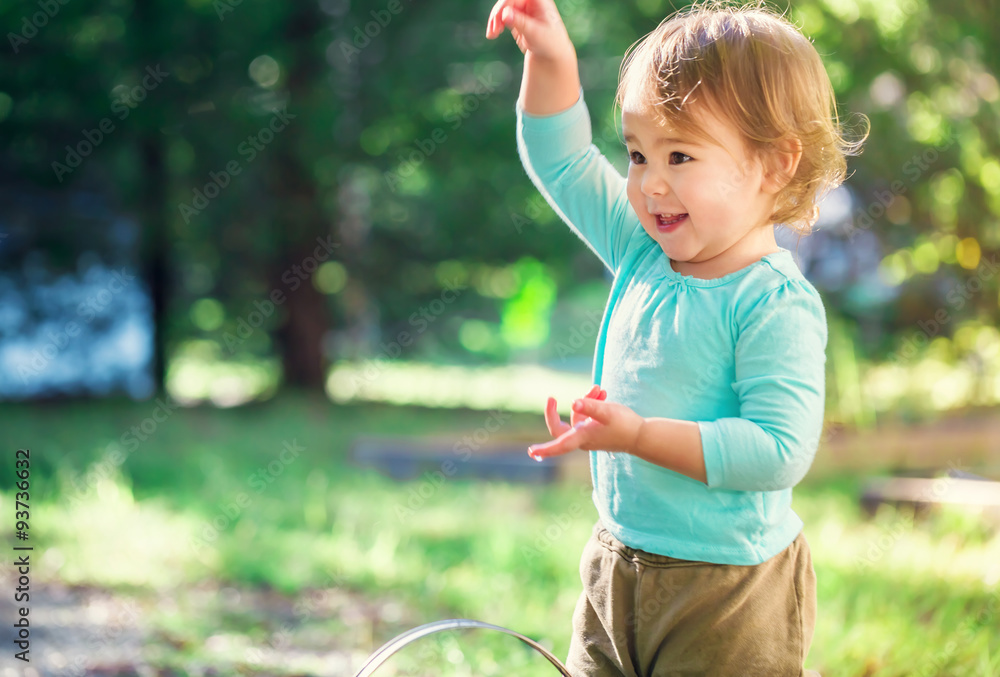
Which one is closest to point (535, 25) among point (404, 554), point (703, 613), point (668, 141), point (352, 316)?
point (668, 141)

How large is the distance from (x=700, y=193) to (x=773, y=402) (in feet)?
1.08

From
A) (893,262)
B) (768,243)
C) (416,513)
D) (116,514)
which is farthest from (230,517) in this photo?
(893,262)

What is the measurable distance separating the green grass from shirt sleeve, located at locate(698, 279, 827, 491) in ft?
4.88

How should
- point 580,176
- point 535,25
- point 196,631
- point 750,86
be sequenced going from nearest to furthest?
point 750,86 < point 535,25 < point 580,176 < point 196,631

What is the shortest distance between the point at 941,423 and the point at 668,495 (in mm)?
5230

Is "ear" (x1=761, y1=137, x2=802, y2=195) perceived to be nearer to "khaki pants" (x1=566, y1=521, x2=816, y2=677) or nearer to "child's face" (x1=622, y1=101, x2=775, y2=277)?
"child's face" (x1=622, y1=101, x2=775, y2=277)

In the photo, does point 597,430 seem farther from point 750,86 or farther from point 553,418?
point 750,86

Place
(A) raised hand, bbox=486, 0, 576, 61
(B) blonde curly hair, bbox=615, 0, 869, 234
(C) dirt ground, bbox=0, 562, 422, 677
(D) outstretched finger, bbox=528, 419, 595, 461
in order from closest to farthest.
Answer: (D) outstretched finger, bbox=528, 419, 595, 461, (B) blonde curly hair, bbox=615, 0, 869, 234, (A) raised hand, bbox=486, 0, 576, 61, (C) dirt ground, bbox=0, 562, 422, 677

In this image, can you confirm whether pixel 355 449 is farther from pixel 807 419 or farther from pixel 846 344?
pixel 807 419

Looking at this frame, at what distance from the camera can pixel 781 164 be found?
1.41 metres

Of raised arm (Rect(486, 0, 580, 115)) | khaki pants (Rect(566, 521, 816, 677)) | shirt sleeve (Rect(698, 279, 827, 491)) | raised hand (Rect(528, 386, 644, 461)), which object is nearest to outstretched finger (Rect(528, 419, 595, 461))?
raised hand (Rect(528, 386, 644, 461))

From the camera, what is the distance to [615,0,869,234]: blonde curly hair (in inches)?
53.1

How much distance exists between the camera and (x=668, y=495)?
140cm

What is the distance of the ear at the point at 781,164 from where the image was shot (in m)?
1.39
